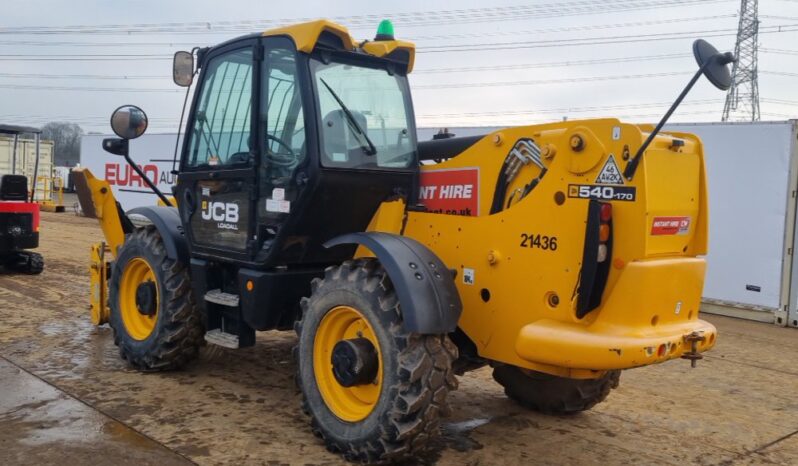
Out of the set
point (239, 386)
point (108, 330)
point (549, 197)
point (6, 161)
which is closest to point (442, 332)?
point (549, 197)

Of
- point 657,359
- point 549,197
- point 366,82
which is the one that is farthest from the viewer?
point 366,82

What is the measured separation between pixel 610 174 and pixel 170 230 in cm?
361

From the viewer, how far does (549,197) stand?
389 centimetres

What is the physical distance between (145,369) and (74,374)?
1.73 feet

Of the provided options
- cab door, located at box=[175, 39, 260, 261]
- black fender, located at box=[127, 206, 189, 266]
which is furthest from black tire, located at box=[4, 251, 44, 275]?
cab door, located at box=[175, 39, 260, 261]

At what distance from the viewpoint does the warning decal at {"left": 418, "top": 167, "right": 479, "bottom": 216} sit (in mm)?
4410

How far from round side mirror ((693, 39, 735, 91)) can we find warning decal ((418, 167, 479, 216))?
1.40 meters

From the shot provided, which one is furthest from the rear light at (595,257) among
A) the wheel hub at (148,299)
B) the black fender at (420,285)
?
the wheel hub at (148,299)

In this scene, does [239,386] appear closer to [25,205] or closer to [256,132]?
[256,132]

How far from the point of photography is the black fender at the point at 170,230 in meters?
5.71

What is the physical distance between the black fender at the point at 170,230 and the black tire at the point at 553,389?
2590 mm

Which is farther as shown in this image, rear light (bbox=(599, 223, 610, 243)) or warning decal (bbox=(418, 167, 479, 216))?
warning decal (bbox=(418, 167, 479, 216))

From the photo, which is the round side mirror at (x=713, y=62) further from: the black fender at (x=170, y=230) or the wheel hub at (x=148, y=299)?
the wheel hub at (x=148, y=299)

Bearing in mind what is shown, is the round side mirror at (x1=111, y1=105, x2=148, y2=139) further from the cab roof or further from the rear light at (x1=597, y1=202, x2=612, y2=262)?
the rear light at (x1=597, y1=202, x2=612, y2=262)
